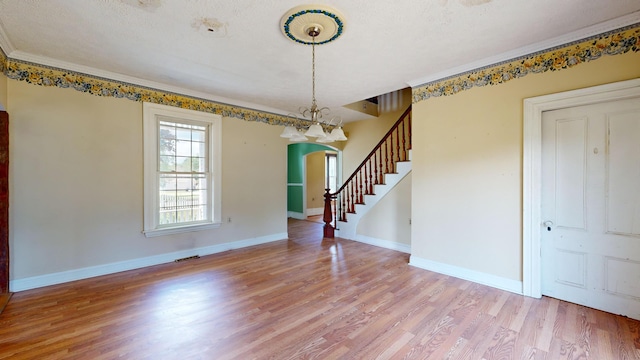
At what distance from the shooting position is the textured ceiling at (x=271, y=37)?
221cm

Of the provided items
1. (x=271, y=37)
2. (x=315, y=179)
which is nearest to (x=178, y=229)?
(x=271, y=37)

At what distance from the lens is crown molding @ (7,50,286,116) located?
10.0 ft

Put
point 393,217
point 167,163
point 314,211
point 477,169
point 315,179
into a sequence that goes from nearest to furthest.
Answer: point 477,169
point 167,163
point 393,217
point 314,211
point 315,179

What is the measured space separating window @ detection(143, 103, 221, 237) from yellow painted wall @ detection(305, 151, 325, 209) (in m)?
4.75

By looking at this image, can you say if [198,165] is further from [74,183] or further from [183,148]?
[74,183]

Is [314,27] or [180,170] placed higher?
[314,27]

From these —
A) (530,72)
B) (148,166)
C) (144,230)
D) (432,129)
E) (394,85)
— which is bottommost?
(144,230)

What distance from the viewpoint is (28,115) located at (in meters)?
3.10

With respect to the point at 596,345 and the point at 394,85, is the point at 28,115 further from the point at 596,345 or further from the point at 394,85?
the point at 596,345

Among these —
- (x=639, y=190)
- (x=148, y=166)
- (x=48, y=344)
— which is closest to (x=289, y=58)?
(x=148, y=166)

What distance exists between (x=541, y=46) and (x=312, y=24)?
8.26ft

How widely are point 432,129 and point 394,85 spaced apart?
0.92 meters

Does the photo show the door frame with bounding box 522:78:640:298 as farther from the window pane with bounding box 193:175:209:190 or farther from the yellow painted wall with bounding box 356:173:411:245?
the window pane with bounding box 193:175:209:190

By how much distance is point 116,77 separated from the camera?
3594 millimetres
